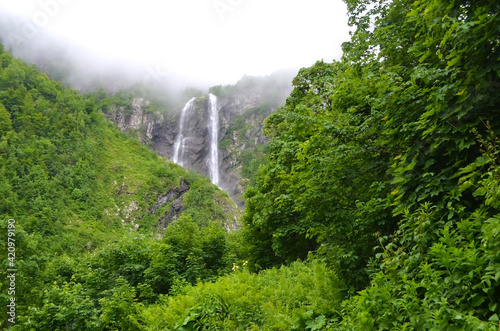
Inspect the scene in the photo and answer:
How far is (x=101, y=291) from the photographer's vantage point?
14.1m

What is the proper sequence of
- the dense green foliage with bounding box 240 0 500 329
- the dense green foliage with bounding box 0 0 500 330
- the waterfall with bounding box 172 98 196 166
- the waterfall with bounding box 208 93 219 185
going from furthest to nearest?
the waterfall with bounding box 172 98 196 166, the waterfall with bounding box 208 93 219 185, the dense green foliage with bounding box 0 0 500 330, the dense green foliage with bounding box 240 0 500 329

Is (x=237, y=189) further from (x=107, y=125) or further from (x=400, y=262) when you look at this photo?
(x=400, y=262)

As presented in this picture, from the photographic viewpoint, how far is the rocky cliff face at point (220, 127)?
135 metres

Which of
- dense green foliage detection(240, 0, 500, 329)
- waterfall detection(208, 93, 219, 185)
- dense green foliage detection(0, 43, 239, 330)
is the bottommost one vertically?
dense green foliage detection(240, 0, 500, 329)

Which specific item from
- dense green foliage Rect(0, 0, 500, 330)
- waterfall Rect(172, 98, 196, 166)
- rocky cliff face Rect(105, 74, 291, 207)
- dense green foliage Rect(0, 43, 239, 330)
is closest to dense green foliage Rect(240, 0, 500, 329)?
dense green foliage Rect(0, 0, 500, 330)

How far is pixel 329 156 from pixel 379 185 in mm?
1143

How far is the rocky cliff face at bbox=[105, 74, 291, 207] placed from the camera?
134750mm

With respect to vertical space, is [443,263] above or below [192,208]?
below

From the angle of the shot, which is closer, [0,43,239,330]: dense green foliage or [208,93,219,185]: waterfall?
[0,43,239,330]: dense green foliage

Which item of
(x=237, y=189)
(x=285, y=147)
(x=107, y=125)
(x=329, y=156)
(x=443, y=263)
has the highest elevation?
(x=107, y=125)

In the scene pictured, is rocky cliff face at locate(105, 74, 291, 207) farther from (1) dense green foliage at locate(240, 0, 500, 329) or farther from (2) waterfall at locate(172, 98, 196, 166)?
(1) dense green foliage at locate(240, 0, 500, 329)

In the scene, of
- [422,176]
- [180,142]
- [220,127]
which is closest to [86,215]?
[180,142]

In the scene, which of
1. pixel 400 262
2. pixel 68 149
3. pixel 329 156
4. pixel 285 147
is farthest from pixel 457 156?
pixel 68 149

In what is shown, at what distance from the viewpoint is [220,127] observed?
16588cm
